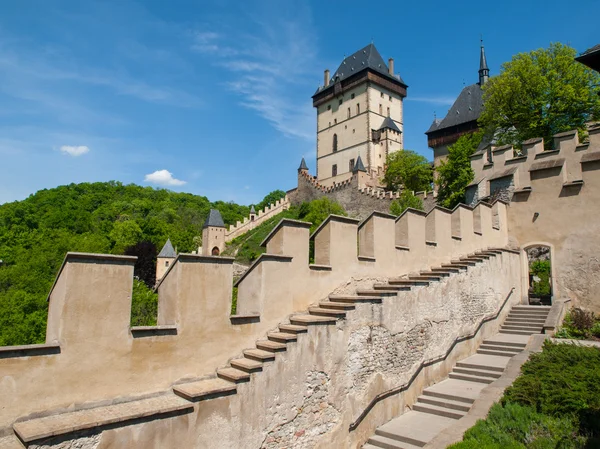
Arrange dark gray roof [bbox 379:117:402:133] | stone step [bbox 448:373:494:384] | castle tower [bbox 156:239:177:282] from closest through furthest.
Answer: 1. stone step [bbox 448:373:494:384]
2. castle tower [bbox 156:239:177:282]
3. dark gray roof [bbox 379:117:402:133]

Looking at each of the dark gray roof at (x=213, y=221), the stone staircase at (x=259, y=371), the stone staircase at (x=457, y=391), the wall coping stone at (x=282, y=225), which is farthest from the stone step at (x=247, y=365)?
the dark gray roof at (x=213, y=221)

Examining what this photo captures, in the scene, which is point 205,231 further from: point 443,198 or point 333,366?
point 333,366

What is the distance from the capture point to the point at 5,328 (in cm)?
2475

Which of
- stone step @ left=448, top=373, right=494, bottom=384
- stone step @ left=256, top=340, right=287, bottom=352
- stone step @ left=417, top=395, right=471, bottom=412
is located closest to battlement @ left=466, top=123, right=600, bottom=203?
stone step @ left=448, top=373, right=494, bottom=384

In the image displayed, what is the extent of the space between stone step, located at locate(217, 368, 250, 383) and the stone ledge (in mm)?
2130

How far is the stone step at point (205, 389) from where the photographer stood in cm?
520

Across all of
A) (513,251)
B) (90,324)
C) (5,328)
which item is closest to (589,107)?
(513,251)

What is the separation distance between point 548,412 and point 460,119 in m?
48.4

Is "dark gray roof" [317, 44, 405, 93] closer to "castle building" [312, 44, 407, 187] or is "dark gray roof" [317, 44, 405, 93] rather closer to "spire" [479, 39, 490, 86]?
"castle building" [312, 44, 407, 187]

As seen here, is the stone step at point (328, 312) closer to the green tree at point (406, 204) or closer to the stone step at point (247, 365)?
the stone step at point (247, 365)

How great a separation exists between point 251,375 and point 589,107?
82.6ft

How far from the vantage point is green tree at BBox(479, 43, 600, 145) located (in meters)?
22.7

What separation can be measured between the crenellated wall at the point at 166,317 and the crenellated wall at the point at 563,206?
7722 mm

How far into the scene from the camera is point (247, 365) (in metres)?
5.78
